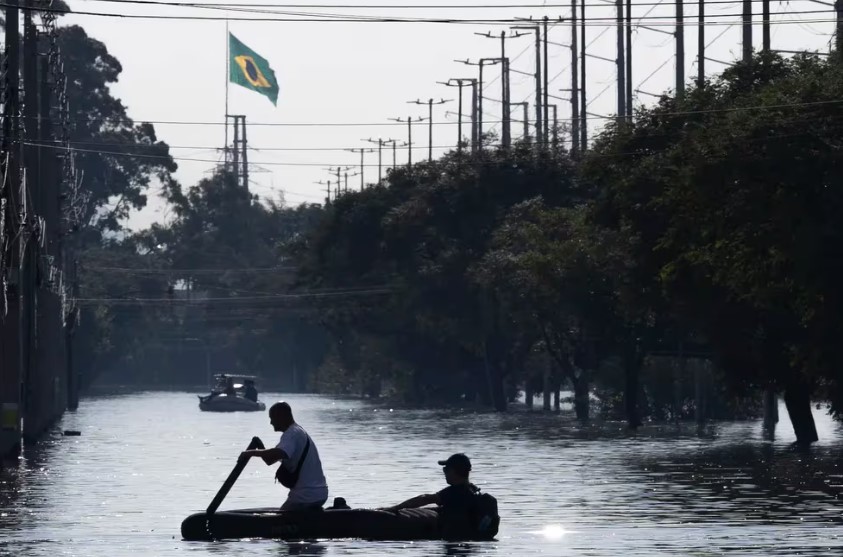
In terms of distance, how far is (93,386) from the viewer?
632ft

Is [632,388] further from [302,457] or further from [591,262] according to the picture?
[302,457]

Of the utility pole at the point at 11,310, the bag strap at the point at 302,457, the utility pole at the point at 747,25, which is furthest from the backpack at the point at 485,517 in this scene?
the utility pole at the point at 747,25

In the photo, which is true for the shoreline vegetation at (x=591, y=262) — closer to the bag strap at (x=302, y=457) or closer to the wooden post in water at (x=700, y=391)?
the wooden post in water at (x=700, y=391)

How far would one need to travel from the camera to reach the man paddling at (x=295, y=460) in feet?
85.1

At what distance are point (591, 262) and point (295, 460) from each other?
48676 millimetres

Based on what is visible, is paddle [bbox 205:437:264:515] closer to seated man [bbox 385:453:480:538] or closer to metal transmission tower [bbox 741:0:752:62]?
seated man [bbox 385:453:480:538]

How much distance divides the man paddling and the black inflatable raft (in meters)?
0.18

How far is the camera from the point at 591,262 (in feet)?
244

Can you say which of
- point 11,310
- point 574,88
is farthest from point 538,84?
point 11,310

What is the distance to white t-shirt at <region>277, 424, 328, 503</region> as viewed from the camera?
26.0 metres

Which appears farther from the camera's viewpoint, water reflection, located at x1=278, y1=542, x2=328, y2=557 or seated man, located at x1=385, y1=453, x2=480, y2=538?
seated man, located at x1=385, y1=453, x2=480, y2=538

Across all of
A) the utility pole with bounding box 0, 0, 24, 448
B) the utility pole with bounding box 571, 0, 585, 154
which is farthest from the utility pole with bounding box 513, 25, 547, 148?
the utility pole with bounding box 0, 0, 24, 448

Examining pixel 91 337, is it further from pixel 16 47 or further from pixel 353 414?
pixel 16 47

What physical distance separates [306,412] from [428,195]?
13.6 m
